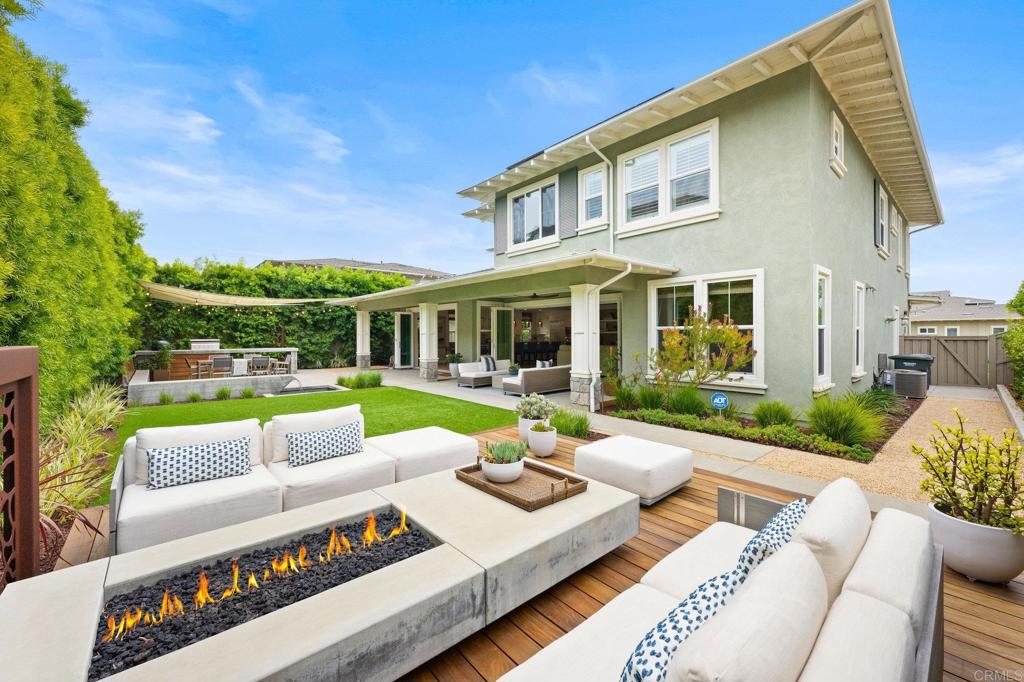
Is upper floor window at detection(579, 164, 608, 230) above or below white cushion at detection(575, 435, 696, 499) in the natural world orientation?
above

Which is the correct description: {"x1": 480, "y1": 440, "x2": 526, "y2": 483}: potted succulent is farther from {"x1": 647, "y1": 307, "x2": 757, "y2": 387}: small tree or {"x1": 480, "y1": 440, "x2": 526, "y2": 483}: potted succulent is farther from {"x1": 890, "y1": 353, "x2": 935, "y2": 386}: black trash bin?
{"x1": 890, "y1": 353, "x2": 935, "y2": 386}: black trash bin

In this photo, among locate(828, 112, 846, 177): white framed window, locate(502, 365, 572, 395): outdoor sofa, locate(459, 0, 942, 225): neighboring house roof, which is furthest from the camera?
locate(502, 365, 572, 395): outdoor sofa

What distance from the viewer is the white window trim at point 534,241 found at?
11102mm

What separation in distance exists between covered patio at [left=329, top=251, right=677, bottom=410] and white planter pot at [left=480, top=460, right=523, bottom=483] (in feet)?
15.6

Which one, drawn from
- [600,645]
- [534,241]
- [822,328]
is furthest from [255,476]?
[534,241]

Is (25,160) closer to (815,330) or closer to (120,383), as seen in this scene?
(120,383)

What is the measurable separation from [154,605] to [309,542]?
77cm

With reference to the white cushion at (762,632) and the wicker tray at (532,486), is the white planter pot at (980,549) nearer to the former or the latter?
the white cushion at (762,632)

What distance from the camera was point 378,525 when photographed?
288 centimetres

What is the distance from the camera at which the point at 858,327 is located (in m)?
9.57

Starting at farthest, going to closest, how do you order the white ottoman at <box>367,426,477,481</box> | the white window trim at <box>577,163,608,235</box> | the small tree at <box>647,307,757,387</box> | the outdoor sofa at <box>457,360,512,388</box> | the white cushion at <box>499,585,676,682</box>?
the outdoor sofa at <box>457,360,512,388</box> → the white window trim at <box>577,163,608,235</box> → the small tree at <box>647,307,757,387</box> → the white ottoman at <box>367,426,477,481</box> → the white cushion at <box>499,585,676,682</box>

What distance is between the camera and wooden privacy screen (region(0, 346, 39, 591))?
2400 millimetres

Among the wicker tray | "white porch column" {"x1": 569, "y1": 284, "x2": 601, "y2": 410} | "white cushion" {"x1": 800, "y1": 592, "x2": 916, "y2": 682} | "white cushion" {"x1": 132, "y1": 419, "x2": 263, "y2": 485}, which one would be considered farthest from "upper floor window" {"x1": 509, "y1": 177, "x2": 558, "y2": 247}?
"white cushion" {"x1": 800, "y1": 592, "x2": 916, "y2": 682}

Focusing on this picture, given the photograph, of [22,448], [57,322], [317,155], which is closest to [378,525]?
[22,448]
